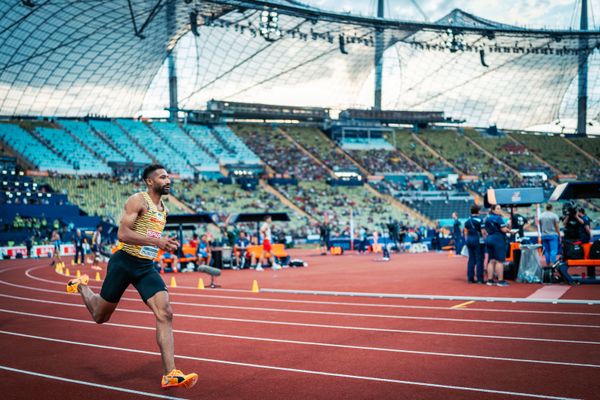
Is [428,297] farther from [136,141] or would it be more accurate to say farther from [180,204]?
[136,141]

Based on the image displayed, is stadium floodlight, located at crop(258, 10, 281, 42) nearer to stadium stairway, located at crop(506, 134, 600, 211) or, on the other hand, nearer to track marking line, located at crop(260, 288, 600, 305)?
stadium stairway, located at crop(506, 134, 600, 211)

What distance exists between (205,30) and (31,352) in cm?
5169

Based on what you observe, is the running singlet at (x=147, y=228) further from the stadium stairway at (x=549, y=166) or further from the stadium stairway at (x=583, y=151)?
the stadium stairway at (x=583, y=151)

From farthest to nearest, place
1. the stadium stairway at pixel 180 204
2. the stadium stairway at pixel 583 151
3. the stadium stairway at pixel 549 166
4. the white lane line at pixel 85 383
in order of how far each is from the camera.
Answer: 1. the stadium stairway at pixel 583 151
2. the stadium stairway at pixel 549 166
3. the stadium stairway at pixel 180 204
4. the white lane line at pixel 85 383

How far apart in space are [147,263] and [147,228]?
1.06ft

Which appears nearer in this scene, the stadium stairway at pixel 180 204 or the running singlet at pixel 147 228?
the running singlet at pixel 147 228

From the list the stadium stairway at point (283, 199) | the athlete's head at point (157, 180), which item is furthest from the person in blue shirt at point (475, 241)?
the stadium stairway at point (283, 199)

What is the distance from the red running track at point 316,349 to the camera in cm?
538

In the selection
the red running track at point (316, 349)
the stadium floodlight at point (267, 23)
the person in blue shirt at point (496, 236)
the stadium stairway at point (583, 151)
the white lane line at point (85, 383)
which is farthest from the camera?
the stadium stairway at point (583, 151)

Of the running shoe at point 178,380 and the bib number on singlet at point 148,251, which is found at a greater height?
the bib number on singlet at point 148,251

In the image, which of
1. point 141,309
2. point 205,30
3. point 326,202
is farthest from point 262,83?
point 141,309

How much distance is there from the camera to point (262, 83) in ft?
220

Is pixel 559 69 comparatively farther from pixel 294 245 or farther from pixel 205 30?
pixel 294 245

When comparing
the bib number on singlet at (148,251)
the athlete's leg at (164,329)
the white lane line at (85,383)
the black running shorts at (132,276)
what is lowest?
the white lane line at (85,383)
